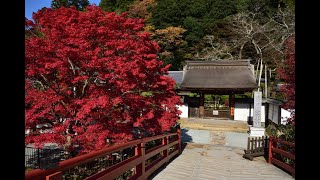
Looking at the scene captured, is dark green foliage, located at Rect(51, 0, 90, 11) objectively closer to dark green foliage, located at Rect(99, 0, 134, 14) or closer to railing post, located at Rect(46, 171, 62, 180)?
dark green foliage, located at Rect(99, 0, 134, 14)

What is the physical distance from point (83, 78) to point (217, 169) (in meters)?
4.27

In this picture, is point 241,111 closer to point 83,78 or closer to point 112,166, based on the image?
point 83,78

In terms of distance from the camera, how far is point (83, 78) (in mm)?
7055

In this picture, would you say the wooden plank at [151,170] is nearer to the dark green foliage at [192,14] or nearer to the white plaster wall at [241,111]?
the white plaster wall at [241,111]

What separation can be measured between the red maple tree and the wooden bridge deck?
60.9 inches

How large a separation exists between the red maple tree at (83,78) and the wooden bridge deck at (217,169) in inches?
60.9

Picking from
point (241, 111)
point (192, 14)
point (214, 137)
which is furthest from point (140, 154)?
point (192, 14)

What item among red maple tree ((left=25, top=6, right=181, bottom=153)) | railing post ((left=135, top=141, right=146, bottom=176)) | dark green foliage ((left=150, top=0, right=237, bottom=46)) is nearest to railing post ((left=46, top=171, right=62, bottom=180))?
railing post ((left=135, top=141, right=146, bottom=176))

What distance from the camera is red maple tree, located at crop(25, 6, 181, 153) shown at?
678 centimetres

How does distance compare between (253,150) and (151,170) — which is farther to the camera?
(253,150)
